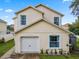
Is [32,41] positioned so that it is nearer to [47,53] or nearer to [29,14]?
[47,53]

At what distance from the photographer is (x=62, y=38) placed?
29.5m

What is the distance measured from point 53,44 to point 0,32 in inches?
1184

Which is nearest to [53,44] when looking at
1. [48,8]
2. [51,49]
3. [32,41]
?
[51,49]

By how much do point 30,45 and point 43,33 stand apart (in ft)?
8.11

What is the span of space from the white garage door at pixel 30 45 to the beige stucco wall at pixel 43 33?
61cm

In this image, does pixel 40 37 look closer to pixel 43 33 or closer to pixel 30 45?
pixel 43 33

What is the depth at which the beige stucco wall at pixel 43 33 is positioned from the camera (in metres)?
29.4

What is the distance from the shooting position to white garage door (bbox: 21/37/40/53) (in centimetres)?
2991

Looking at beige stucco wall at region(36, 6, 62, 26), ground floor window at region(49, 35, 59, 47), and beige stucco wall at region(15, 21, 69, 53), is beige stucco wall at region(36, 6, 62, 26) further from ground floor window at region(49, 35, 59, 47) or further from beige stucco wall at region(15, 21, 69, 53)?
ground floor window at region(49, 35, 59, 47)

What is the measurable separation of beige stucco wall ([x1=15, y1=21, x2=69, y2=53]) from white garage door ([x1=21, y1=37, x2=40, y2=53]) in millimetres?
614

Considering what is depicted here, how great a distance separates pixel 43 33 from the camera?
29625mm

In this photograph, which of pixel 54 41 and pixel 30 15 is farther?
pixel 30 15

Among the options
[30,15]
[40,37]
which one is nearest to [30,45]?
[40,37]

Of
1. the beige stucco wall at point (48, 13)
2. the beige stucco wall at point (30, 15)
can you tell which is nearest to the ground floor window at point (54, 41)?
the beige stucco wall at point (30, 15)
